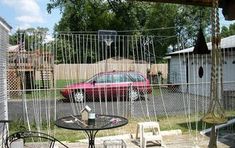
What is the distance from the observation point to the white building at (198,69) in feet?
36.4

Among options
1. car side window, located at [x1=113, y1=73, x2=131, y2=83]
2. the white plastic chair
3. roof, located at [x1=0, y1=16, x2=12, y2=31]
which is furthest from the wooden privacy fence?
the white plastic chair

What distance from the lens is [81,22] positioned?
28.8 metres

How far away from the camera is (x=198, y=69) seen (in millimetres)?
15195

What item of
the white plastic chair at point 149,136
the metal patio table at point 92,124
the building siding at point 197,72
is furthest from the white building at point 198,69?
the metal patio table at point 92,124

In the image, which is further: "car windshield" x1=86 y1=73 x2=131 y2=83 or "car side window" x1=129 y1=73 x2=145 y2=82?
"car side window" x1=129 y1=73 x2=145 y2=82

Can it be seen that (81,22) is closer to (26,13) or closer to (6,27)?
(26,13)

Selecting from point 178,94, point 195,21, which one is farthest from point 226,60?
point 195,21

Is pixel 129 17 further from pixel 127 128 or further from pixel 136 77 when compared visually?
pixel 127 128

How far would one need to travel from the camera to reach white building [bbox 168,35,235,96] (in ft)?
36.4

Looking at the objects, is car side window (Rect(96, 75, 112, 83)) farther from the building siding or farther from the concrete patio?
the concrete patio

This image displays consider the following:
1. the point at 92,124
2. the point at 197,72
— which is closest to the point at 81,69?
the point at 197,72

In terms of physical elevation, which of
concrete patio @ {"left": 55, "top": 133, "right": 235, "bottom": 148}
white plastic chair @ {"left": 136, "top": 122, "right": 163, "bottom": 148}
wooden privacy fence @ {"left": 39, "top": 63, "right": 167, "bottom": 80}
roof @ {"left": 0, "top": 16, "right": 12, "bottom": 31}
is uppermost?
Answer: roof @ {"left": 0, "top": 16, "right": 12, "bottom": 31}

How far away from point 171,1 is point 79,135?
3975mm

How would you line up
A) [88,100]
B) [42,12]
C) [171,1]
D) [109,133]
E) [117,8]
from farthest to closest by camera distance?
1. [117,8]
2. [42,12]
3. [88,100]
4. [109,133]
5. [171,1]
